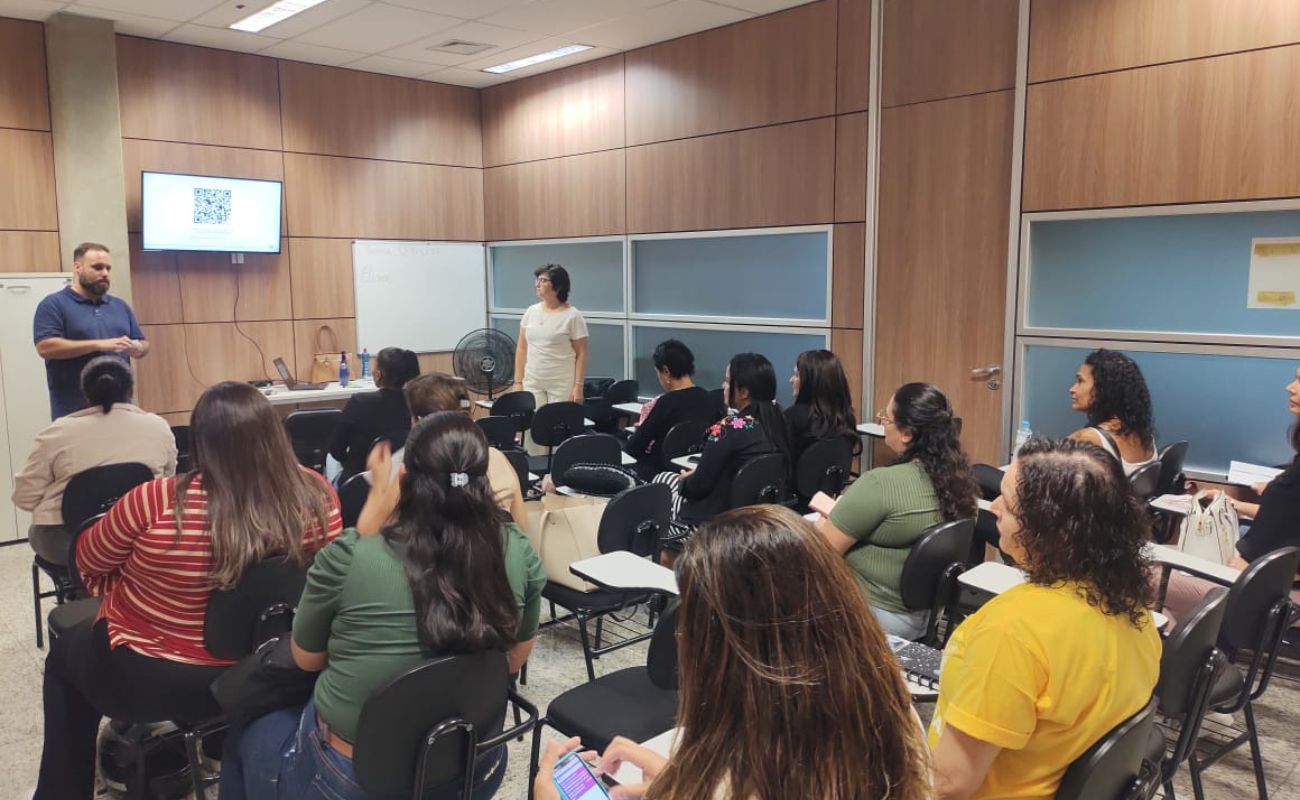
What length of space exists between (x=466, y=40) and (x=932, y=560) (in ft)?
16.3

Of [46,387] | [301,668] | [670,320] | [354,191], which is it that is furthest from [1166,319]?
[46,387]

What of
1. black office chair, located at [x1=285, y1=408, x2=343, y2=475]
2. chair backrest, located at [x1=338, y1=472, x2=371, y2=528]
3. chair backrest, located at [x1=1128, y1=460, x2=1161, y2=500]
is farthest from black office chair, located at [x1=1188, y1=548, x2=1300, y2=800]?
black office chair, located at [x1=285, y1=408, x2=343, y2=475]

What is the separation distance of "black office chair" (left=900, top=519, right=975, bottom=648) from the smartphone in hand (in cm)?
150

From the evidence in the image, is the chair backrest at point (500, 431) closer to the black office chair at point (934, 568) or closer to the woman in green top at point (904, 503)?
the woman in green top at point (904, 503)

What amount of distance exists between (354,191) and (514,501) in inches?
197

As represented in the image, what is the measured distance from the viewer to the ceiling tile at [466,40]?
5734 millimetres

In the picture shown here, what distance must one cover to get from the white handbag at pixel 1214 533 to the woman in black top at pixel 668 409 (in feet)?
7.34

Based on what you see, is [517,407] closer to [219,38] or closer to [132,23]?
[219,38]

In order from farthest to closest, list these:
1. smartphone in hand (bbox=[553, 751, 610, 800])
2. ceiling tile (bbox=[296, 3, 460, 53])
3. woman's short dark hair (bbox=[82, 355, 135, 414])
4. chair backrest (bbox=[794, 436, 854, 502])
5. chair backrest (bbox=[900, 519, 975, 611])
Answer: ceiling tile (bbox=[296, 3, 460, 53]), chair backrest (bbox=[794, 436, 854, 502]), woman's short dark hair (bbox=[82, 355, 135, 414]), chair backrest (bbox=[900, 519, 975, 611]), smartphone in hand (bbox=[553, 751, 610, 800])

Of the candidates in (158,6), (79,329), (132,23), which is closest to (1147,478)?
(79,329)

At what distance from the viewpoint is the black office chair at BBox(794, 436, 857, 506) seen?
3.97 metres

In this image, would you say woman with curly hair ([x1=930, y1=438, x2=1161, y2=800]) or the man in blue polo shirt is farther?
the man in blue polo shirt

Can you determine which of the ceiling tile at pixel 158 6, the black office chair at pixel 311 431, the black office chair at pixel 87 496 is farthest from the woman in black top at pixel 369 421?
the ceiling tile at pixel 158 6

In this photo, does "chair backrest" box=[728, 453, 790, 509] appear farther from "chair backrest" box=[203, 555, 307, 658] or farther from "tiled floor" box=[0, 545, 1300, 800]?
"chair backrest" box=[203, 555, 307, 658]
